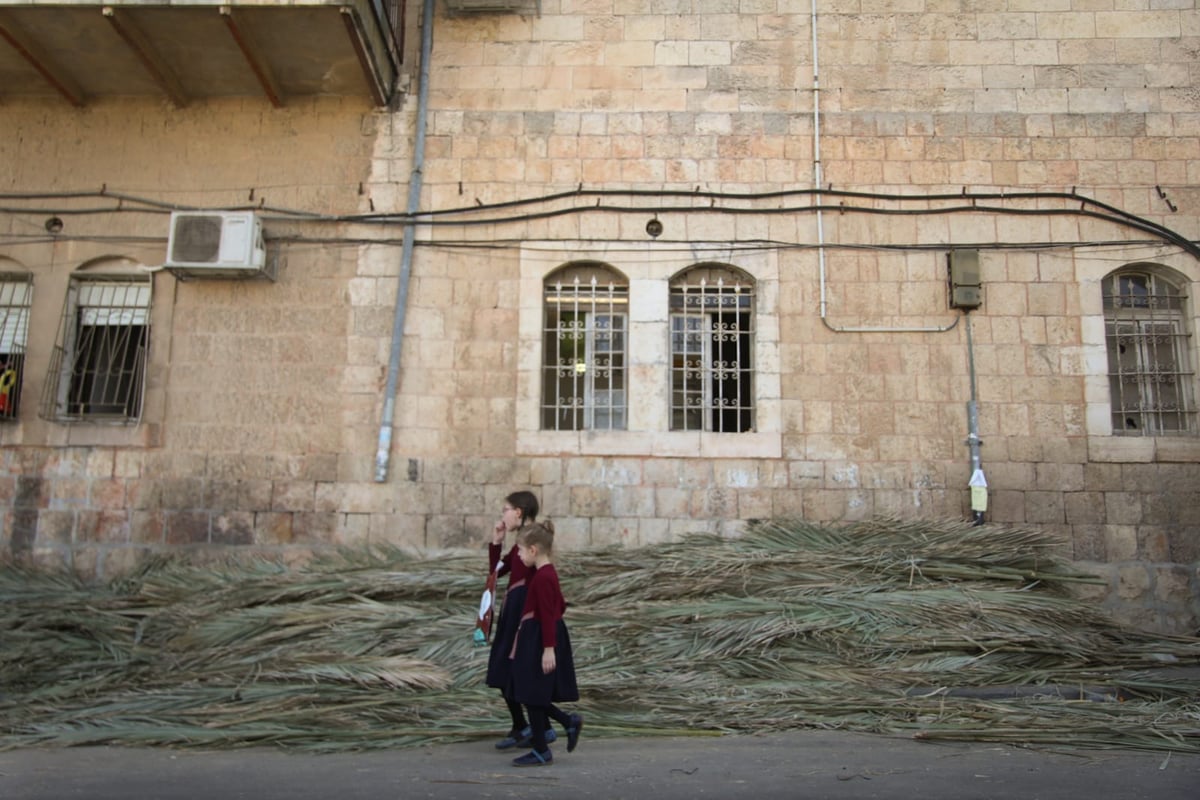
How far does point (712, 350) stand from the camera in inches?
339

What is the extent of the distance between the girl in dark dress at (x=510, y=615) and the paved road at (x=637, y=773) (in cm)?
17

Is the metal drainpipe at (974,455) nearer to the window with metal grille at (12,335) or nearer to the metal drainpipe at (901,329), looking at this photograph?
the metal drainpipe at (901,329)

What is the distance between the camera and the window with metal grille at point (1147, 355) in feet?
27.6

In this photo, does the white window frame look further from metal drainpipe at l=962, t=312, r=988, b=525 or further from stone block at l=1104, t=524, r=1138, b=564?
stone block at l=1104, t=524, r=1138, b=564

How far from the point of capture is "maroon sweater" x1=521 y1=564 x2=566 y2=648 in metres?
4.54

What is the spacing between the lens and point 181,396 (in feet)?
27.5

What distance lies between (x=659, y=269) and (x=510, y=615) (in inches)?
180

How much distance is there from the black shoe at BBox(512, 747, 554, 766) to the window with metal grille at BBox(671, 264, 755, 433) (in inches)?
166

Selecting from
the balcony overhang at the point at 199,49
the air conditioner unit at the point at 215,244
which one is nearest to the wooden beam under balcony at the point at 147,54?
the balcony overhang at the point at 199,49

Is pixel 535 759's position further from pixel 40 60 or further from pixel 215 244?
pixel 40 60

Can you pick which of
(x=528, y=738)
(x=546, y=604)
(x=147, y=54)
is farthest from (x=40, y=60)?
(x=528, y=738)

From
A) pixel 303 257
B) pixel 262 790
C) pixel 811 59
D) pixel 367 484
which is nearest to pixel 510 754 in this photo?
pixel 262 790

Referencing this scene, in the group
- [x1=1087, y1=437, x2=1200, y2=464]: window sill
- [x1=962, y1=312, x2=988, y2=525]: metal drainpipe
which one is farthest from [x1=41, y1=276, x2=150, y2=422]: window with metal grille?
[x1=1087, y1=437, x2=1200, y2=464]: window sill

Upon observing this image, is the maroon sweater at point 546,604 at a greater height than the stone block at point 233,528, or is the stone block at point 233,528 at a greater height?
the stone block at point 233,528
